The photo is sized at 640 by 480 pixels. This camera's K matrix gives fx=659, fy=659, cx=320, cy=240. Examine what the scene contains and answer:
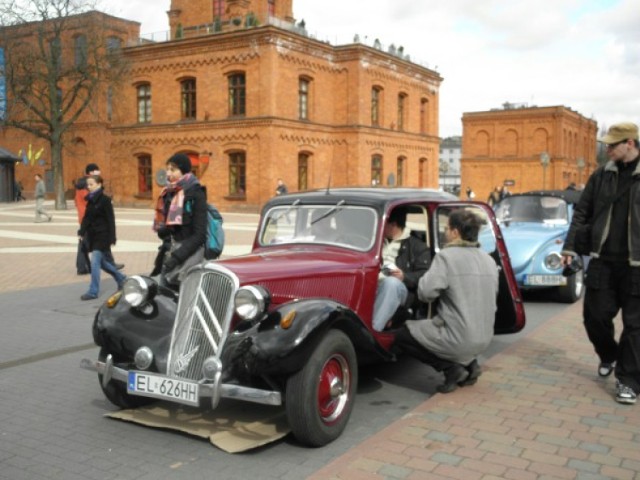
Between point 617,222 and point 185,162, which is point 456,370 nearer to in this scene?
point 617,222

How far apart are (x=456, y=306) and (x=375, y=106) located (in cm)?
3648

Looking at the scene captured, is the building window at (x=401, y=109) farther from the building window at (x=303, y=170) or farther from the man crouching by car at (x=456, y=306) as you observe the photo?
the man crouching by car at (x=456, y=306)

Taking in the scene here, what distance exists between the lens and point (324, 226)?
5.86 meters

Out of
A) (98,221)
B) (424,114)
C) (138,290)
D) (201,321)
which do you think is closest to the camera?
(201,321)

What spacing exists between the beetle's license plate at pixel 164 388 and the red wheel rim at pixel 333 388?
2.77ft

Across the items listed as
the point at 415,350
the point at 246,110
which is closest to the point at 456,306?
the point at 415,350

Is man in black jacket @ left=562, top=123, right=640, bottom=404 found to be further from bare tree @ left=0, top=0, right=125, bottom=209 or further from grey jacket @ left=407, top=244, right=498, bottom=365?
bare tree @ left=0, top=0, right=125, bottom=209

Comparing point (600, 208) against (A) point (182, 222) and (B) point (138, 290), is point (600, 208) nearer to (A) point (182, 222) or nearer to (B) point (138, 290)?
(B) point (138, 290)

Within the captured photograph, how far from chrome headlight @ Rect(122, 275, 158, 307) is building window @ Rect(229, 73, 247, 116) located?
31.3 m

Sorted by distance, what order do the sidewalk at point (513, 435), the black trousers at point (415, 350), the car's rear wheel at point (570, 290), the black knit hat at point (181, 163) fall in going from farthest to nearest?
the car's rear wheel at point (570, 290), the black knit hat at point (181, 163), the black trousers at point (415, 350), the sidewalk at point (513, 435)

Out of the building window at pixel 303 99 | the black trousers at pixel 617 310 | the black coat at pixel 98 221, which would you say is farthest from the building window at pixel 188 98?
the black trousers at pixel 617 310

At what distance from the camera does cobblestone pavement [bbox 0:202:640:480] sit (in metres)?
4.01

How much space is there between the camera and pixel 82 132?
138 feet

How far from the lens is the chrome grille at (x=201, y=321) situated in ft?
14.7
